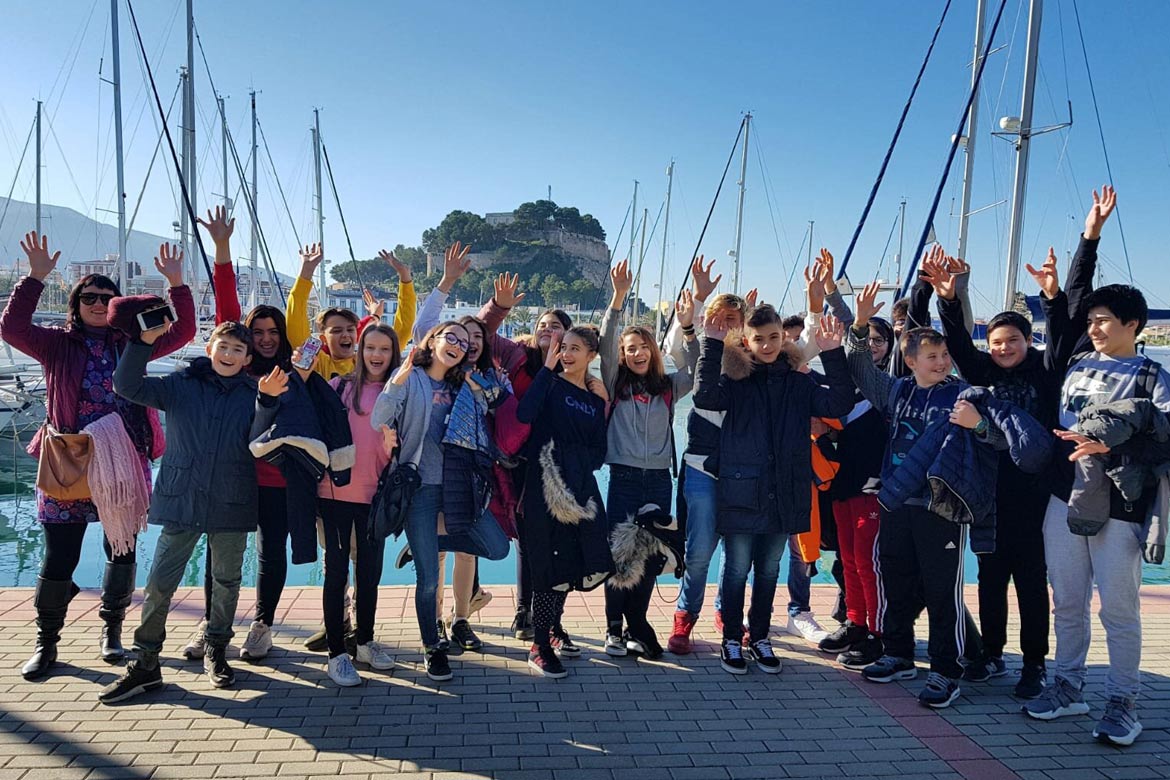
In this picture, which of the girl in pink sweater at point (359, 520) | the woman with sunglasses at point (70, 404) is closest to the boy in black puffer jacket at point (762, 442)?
the girl in pink sweater at point (359, 520)

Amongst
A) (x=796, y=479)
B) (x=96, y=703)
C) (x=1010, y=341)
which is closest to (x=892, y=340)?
(x=1010, y=341)

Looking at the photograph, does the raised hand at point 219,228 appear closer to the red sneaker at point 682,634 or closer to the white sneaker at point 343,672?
the white sneaker at point 343,672

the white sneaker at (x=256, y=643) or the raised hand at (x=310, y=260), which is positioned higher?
the raised hand at (x=310, y=260)

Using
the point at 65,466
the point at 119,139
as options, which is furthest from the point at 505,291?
the point at 119,139

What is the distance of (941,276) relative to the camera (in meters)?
4.17

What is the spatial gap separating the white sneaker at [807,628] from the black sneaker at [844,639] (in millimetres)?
54

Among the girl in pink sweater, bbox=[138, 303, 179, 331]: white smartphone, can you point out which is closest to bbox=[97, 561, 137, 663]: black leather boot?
the girl in pink sweater

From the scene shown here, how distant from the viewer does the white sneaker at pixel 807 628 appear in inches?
179

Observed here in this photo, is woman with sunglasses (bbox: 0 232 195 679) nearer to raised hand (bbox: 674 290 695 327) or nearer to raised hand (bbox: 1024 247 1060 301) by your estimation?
raised hand (bbox: 674 290 695 327)

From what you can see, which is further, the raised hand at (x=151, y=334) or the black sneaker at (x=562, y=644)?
the black sneaker at (x=562, y=644)

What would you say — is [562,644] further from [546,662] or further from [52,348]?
[52,348]

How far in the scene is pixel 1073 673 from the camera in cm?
367

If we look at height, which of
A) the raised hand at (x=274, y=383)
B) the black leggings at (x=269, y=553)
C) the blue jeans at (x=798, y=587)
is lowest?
the blue jeans at (x=798, y=587)

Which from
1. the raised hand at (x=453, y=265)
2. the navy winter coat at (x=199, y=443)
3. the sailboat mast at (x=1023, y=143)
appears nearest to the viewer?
the navy winter coat at (x=199, y=443)
